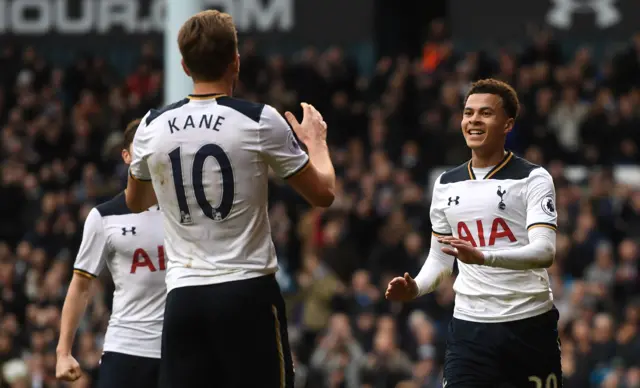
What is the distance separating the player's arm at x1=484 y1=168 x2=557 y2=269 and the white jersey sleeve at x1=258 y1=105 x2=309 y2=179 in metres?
1.10

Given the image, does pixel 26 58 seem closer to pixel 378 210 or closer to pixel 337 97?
pixel 337 97

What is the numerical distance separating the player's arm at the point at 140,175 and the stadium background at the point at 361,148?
12.4ft

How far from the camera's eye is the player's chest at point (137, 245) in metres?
7.05

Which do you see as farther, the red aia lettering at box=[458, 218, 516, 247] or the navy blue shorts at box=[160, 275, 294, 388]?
the red aia lettering at box=[458, 218, 516, 247]

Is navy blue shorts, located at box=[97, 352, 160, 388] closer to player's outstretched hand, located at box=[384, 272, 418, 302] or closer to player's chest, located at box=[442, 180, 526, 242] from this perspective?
player's outstretched hand, located at box=[384, 272, 418, 302]

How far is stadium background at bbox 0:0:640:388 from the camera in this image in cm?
1395

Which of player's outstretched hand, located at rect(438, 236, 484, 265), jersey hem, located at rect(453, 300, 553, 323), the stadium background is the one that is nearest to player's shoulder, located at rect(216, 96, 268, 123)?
player's outstretched hand, located at rect(438, 236, 484, 265)

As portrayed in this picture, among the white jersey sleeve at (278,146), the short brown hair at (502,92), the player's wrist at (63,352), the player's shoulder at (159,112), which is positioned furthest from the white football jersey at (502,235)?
the player's wrist at (63,352)

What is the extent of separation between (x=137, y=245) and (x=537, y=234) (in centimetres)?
222

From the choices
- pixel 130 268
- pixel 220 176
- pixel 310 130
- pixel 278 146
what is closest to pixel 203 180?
pixel 220 176

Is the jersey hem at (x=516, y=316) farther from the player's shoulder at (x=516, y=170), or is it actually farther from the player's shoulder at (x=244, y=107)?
the player's shoulder at (x=244, y=107)

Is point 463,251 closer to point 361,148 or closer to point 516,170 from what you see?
point 516,170

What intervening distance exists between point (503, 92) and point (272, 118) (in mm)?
1883

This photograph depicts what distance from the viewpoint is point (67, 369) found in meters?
6.71
